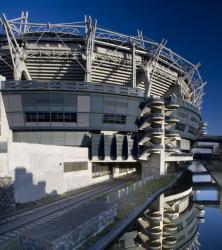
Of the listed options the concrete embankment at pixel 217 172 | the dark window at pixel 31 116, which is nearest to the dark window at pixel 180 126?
the concrete embankment at pixel 217 172

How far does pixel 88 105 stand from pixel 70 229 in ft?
116

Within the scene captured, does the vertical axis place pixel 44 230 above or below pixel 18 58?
below

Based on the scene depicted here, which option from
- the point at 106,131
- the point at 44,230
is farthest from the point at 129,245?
the point at 106,131

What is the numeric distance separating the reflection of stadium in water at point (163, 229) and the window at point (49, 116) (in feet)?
77.9

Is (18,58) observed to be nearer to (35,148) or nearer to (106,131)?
(106,131)

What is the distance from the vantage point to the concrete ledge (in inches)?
521

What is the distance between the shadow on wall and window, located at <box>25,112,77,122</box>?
1947 cm

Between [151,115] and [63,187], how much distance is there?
24553 millimetres

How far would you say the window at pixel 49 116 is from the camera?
48094 millimetres

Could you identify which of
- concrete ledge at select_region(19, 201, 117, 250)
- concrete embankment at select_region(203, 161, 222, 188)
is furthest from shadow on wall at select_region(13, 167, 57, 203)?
concrete embankment at select_region(203, 161, 222, 188)

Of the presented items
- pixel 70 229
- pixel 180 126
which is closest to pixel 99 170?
pixel 180 126

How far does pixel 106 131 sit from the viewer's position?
52.3m

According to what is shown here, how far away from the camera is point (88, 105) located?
160ft

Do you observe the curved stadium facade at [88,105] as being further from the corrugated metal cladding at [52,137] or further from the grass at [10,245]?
the grass at [10,245]
